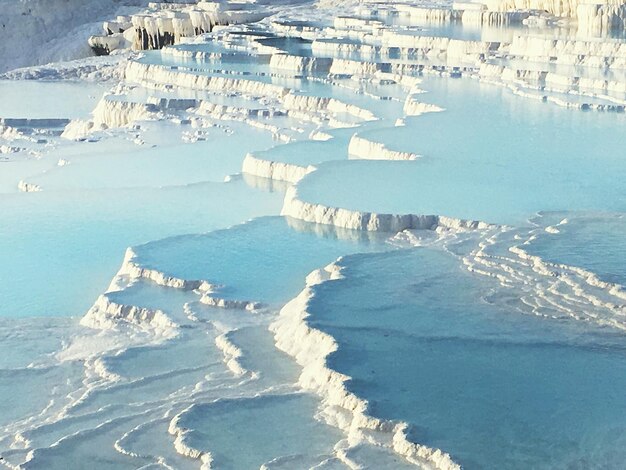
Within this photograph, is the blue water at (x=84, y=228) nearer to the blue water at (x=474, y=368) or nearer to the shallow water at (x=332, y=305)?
the shallow water at (x=332, y=305)

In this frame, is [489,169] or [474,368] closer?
[474,368]

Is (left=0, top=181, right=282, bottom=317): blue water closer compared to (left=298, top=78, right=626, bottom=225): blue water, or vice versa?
(left=0, top=181, right=282, bottom=317): blue water

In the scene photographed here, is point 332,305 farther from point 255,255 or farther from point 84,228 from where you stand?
point 84,228

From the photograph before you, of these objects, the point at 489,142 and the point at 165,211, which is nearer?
the point at 165,211

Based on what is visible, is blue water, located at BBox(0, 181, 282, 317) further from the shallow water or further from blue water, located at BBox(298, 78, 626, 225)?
blue water, located at BBox(298, 78, 626, 225)

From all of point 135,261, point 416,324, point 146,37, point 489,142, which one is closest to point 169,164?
point 489,142

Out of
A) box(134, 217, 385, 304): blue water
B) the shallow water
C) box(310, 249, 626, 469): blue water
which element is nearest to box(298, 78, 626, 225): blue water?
the shallow water

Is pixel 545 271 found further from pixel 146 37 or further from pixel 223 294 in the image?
pixel 146 37

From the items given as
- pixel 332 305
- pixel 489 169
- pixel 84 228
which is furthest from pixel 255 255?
pixel 489 169
